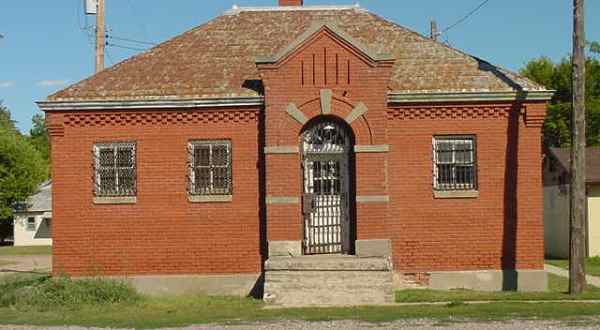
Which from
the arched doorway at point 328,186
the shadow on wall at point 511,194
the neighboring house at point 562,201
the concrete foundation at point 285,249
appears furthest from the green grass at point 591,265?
the concrete foundation at point 285,249

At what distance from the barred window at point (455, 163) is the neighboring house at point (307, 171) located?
0.10ft

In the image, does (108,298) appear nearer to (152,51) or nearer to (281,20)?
(152,51)

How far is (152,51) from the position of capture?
73.1 feet

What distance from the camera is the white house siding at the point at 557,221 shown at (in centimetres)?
3500

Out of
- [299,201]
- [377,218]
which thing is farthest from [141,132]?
[377,218]

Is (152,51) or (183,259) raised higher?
(152,51)

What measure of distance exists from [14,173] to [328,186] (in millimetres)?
49361

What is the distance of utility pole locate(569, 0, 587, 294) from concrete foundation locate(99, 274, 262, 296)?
6968 millimetres

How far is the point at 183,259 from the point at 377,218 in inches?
182

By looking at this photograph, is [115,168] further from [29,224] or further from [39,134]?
[39,134]

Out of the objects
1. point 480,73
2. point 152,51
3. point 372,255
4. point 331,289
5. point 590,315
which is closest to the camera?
point 590,315

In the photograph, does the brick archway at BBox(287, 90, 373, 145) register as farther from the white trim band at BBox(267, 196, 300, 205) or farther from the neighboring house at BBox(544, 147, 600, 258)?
the neighboring house at BBox(544, 147, 600, 258)

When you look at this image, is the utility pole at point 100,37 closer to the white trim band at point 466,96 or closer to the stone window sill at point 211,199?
the stone window sill at point 211,199

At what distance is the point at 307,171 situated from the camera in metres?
20.1
